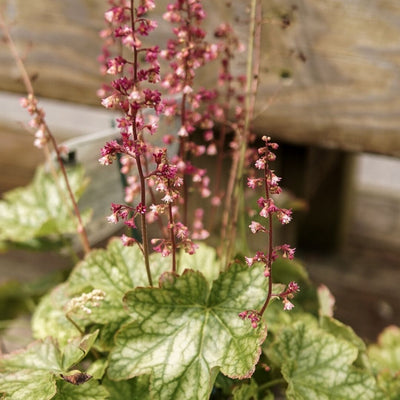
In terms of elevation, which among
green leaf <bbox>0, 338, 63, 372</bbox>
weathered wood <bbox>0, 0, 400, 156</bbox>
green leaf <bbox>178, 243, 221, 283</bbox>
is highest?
weathered wood <bbox>0, 0, 400, 156</bbox>

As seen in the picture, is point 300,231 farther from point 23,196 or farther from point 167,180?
point 167,180

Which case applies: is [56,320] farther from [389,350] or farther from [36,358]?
[389,350]

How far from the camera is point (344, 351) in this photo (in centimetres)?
99

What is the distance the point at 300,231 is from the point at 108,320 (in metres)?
1.62

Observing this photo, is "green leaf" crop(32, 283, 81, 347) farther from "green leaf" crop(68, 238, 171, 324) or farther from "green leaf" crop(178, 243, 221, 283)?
"green leaf" crop(178, 243, 221, 283)

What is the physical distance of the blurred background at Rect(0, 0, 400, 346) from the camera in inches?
53.2

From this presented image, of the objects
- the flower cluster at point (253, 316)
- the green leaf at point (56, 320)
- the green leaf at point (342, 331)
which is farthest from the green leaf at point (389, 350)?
the green leaf at point (56, 320)

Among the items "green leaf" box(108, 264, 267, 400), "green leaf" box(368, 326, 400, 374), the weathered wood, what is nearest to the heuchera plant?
"green leaf" box(108, 264, 267, 400)

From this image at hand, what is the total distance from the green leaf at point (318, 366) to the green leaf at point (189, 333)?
11cm

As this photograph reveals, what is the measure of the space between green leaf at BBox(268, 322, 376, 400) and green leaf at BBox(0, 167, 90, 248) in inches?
22.3

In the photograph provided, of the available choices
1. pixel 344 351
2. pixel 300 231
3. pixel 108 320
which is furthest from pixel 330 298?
pixel 300 231

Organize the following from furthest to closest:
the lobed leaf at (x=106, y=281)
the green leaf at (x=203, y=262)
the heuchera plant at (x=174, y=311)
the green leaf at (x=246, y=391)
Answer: the green leaf at (x=203, y=262)
the lobed leaf at (x=106, y=281)
the green leaf at (x=246, y=391)
the heuchera plant at (x=174, y=311)

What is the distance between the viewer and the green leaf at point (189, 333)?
2.84ft

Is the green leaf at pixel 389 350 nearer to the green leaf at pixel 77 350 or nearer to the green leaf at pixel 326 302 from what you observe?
the green leaf at pixel 326 302
